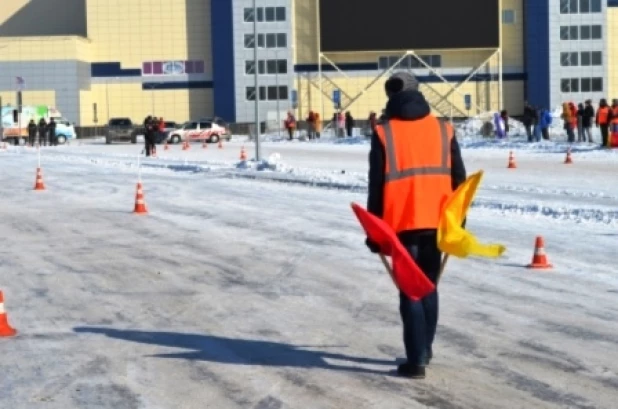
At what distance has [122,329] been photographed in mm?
10500

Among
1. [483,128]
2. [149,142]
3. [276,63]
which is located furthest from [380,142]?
[276,63]

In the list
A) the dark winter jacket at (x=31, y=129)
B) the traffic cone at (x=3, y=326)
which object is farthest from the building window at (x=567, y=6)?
the traffic cone at (x=3, y=326)

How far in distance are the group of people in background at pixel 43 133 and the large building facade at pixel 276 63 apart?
20.4 m

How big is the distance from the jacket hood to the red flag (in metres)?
0.65

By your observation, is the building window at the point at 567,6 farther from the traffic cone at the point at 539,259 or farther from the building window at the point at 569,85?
the traffic cone at the point at 539,259

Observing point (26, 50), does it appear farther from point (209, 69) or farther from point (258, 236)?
point (258, 236)

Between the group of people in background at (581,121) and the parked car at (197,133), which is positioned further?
the parked car at (197,133)

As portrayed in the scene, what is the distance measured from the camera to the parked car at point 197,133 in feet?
250

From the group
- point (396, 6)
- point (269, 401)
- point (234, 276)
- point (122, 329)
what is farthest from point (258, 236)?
point (396, 6)

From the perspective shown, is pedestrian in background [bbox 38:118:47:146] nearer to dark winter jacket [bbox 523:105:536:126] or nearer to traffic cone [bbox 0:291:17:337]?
dark winter jacket [bbox 523:105:536:126]

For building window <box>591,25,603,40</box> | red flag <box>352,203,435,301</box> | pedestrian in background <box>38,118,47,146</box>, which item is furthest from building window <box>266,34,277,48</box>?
red flag <box>352,203,435,301</box>

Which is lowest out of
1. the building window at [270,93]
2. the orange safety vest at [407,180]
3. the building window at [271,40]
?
the orange safety vest at [407,180]

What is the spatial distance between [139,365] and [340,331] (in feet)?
6.24

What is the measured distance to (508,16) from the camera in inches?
3789
